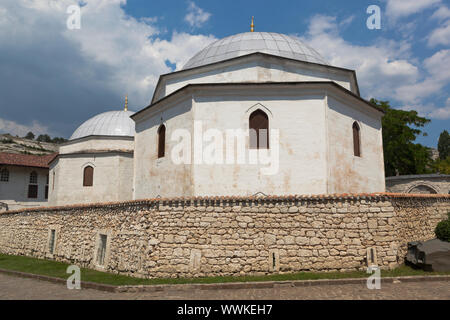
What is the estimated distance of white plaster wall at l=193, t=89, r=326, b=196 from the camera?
9945mm

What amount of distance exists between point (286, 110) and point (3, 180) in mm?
24053

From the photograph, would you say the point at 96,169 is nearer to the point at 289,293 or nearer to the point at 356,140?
the point at 356,140

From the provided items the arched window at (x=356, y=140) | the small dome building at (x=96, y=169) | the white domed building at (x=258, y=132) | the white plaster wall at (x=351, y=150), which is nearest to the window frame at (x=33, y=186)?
the small dome building at (x=96, y=169)

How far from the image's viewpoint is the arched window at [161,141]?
11757 mm

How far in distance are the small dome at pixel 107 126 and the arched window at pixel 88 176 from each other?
2292mm

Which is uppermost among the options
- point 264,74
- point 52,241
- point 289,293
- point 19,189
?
point 264,74

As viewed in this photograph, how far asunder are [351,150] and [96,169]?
13.9 metres

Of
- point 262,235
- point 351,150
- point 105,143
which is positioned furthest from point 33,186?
point 351,150

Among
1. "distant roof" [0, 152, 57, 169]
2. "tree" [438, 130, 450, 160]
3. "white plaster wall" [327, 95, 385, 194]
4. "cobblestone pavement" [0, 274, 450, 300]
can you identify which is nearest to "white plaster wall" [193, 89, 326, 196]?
"white plaster wall" [327, 95, 385, 194]

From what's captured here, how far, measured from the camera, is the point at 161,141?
1198 cm

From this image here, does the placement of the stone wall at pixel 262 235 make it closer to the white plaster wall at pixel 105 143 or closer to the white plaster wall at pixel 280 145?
the white plaster wall at pixel 280 145

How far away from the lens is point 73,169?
61.1ft

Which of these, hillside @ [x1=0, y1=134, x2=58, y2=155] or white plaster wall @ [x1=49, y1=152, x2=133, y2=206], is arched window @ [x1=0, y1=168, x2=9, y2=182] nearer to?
white plaster wall @ [x1=49, y1=152, x2=133, y2=206]
